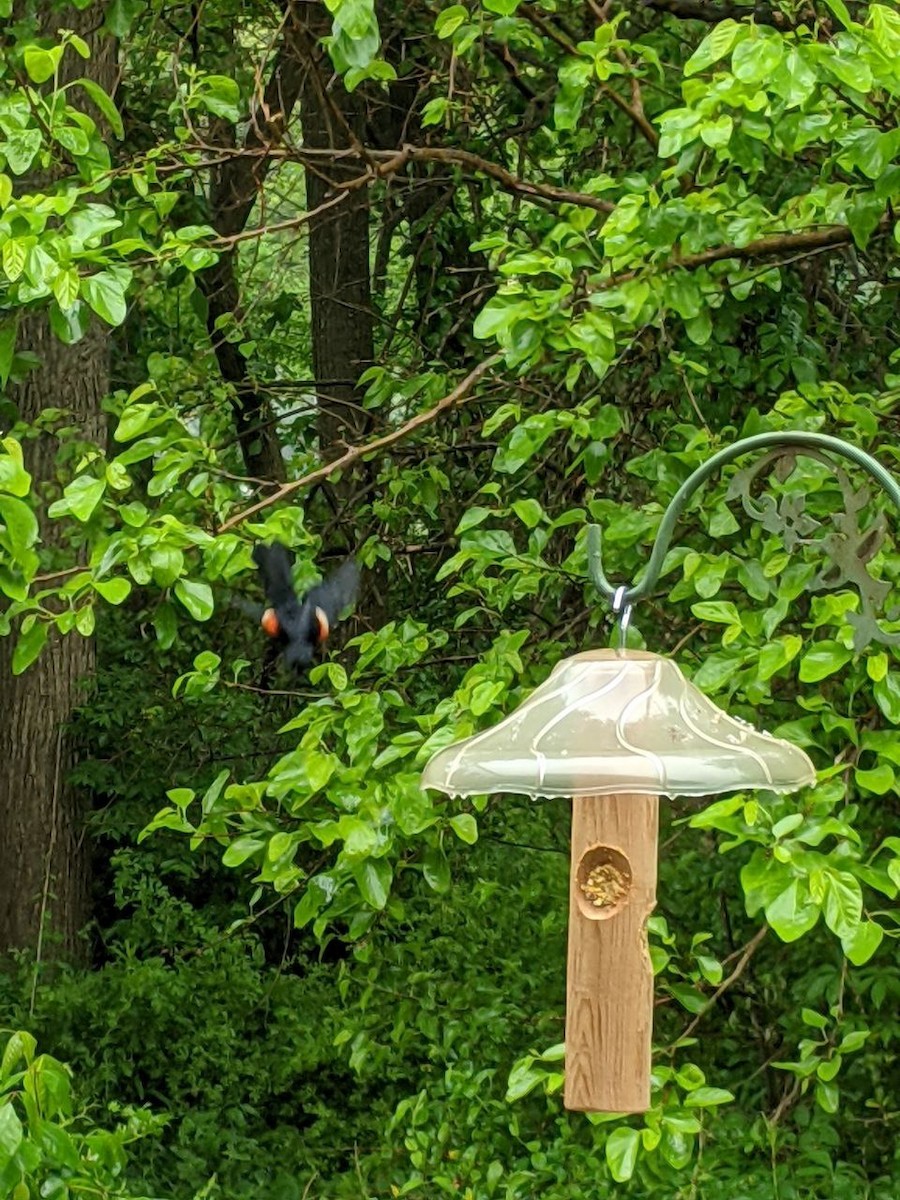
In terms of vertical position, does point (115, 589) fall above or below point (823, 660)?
above

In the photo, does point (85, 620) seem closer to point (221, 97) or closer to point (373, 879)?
point (373, 879)

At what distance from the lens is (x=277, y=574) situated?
5371 millimetres

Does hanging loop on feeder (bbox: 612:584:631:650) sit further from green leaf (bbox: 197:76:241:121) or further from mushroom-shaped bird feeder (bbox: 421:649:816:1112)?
green leaf (bbox: 197:76:241:121)

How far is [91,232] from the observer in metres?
3.67

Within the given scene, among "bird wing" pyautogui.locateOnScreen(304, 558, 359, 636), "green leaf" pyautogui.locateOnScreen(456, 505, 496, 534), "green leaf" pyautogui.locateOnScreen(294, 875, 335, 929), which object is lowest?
"green leaf" pyautogui.locateOnScreen(294, 875, 335, 929)

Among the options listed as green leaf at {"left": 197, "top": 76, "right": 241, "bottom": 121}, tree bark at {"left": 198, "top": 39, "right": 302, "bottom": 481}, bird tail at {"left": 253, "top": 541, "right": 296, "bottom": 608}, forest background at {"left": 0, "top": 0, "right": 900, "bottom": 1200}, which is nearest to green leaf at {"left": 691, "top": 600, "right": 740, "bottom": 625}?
forest background at {"left": 0, "top": 0, "right": 900, "bottom": 1200}

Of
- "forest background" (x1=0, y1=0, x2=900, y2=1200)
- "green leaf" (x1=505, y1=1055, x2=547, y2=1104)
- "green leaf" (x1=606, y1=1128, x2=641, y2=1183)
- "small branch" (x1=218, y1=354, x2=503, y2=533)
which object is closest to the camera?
"green leaf" (x1=606, y1=1128, x2=641, y2=1183)

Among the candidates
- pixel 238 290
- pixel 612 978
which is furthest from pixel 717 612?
pixel 238 290

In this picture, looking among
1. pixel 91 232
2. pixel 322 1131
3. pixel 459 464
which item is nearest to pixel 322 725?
pixel 91 232

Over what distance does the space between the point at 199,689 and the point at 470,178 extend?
2.76 metres

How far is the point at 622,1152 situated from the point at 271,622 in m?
2.25

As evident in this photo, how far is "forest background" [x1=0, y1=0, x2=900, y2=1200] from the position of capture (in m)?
3.71

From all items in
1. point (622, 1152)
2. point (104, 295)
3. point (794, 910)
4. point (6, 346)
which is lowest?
point (622, 1152)

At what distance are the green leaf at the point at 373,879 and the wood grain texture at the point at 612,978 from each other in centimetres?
63
